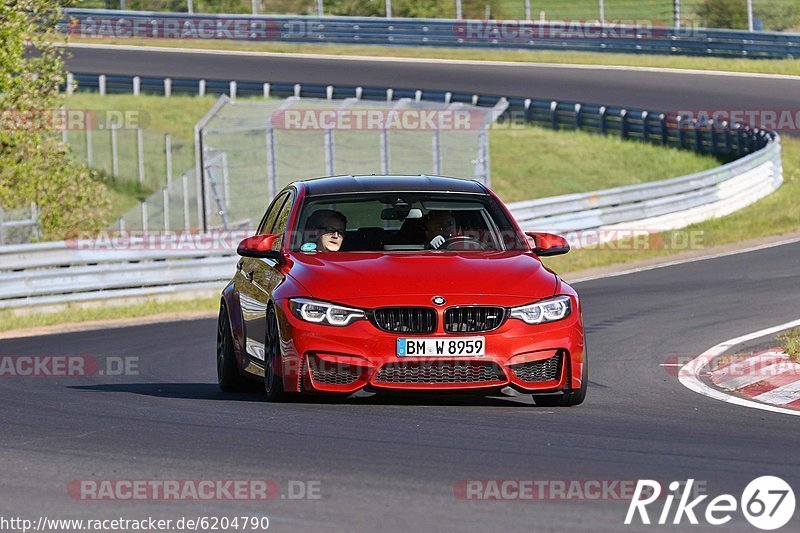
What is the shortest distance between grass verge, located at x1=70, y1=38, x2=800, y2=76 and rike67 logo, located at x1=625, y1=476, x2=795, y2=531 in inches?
1610

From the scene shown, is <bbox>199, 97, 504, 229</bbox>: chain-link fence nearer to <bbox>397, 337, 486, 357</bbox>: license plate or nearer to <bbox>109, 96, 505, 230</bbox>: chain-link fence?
<bbox>109, 96, 505, 230</bbox>: chain-link fence

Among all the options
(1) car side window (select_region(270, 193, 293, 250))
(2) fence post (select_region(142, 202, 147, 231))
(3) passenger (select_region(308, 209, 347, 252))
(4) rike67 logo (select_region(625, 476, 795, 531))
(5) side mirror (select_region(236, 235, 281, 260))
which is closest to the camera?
(4) rike67 logo (select_region(625, 476, 795, 531))

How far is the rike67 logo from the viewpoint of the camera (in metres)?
5.82

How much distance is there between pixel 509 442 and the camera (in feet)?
25.1

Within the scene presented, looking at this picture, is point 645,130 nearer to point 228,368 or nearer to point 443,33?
point 443,33

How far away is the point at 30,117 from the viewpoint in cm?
2580

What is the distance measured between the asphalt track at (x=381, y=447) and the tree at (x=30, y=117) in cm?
1325

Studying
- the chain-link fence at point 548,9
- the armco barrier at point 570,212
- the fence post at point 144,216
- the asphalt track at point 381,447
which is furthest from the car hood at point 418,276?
the chain-link fence at point 548,9

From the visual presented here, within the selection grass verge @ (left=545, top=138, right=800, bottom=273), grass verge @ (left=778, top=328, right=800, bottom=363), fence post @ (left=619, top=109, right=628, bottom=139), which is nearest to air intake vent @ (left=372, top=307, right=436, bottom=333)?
grass verge @ (left=778, top=328, right=800, bottom=363)

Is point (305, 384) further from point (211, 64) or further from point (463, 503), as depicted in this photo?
point (211, 64)

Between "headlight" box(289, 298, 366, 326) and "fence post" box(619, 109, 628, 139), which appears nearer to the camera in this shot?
"headlight" box(289, 298, 366, 326)

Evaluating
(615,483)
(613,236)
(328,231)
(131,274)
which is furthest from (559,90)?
(615,483)

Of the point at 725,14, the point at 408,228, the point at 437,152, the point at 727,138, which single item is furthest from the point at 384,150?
the point at 725,14

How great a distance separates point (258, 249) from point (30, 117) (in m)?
17.0
